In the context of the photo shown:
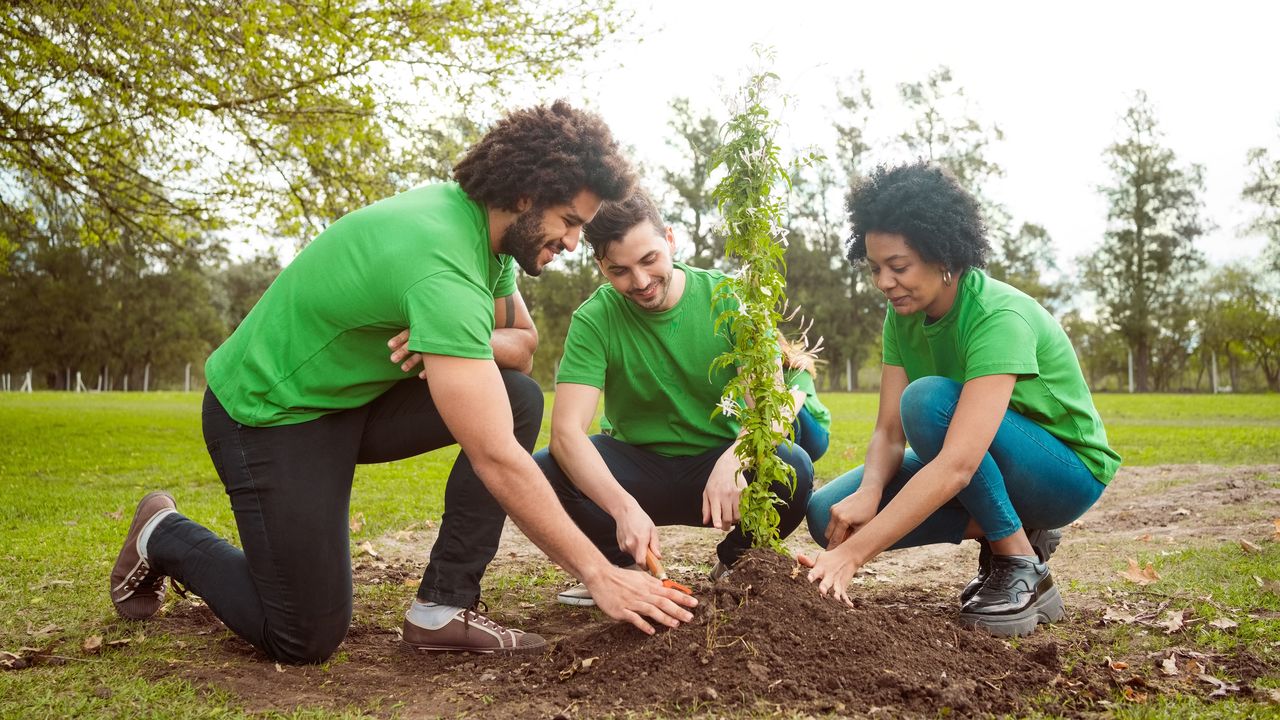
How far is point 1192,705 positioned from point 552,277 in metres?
42.9

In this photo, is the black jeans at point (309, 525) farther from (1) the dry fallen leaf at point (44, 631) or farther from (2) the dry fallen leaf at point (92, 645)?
(1) the dry fallen leaf at point (44, 631)

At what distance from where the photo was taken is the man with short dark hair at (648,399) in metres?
3.92

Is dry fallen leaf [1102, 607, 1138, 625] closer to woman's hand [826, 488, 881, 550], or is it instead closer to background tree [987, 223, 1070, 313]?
woman's hand [826, 488, 881, 550]

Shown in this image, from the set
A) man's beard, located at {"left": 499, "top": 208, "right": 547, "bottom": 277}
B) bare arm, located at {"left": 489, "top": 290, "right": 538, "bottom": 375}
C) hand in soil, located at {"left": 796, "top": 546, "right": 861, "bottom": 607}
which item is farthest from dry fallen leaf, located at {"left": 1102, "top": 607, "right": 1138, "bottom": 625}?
man's beard, located at {"left": 499, "top": 208, "right": 547, "bottom": 277}

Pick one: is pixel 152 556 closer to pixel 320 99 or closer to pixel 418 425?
pixel 418 425

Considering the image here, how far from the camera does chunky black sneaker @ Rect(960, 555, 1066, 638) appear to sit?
12.0 feet

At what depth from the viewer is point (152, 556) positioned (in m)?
3.86

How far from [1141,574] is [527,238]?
3460mm

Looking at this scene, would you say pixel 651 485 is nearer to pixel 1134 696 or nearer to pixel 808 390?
pixel 808 390

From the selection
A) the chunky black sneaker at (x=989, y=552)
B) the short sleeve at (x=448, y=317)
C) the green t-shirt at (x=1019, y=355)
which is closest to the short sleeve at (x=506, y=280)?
the short sleeve at (x=448, y=317)

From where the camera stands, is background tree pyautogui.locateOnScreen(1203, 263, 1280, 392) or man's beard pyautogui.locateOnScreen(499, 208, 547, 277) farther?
background tree pyautogui.locateOnScreen(1203, 263, 1280, 392)

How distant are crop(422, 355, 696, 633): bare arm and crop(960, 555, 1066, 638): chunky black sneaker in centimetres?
139

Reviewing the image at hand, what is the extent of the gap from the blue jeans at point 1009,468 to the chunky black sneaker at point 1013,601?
0.49 feet

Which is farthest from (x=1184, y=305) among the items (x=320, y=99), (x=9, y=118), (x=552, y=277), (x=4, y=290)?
(x=4, y=290)
